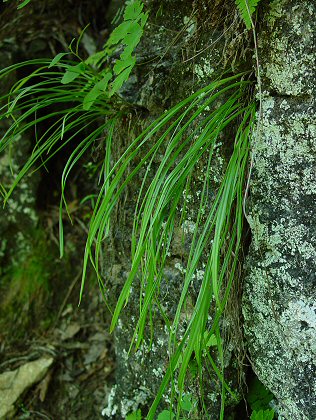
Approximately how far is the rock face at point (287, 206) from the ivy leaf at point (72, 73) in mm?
576

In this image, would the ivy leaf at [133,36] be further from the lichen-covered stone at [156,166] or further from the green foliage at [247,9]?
the green foliage at [247,9]

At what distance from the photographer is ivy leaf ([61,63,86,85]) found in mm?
1692

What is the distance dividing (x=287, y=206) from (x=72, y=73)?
31.0 inches

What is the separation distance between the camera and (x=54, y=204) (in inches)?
109

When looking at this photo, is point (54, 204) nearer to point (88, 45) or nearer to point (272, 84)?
point (88, 45)

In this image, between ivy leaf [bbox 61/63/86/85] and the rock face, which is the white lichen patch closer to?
the rock face

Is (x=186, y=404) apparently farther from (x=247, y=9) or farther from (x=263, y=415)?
(x=247, y=9)

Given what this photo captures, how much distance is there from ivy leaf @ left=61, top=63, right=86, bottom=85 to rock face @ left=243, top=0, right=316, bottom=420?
0.58m

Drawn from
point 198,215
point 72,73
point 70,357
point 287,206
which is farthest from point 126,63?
point 70,357

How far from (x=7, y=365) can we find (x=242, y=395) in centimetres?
115

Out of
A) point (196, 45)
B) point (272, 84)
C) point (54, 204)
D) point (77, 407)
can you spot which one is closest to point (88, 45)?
point (54, 204)

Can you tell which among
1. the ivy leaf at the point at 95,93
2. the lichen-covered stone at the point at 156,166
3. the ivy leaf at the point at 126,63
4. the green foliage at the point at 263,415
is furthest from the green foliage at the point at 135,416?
the ivy leaf at the point at 126,63

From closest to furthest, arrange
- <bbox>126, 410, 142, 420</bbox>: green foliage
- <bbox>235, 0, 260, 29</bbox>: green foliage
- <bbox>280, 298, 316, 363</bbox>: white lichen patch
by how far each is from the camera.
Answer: <bbox>235, 0, 260, 29</bbox>: green foliage < <bbox>280, 298, 316, 363</bbox>: white lichen patch < <bbox>126, 410, 142, 420</bbox>: green foliage

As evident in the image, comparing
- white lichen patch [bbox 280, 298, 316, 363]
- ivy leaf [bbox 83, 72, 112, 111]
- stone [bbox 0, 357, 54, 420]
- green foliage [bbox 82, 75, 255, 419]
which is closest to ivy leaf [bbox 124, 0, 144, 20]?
ivy leaf [bbox 83, 72, 112, 111]
